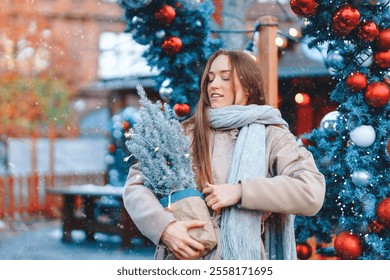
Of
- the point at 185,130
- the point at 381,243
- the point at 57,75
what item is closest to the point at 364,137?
the point at 381,243

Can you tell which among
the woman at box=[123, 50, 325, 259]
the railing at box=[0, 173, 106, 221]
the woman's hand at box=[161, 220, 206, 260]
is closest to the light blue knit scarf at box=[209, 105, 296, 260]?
the woman at box=[123, 50, 325, 259]

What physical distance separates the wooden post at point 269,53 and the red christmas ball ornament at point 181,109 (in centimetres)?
54

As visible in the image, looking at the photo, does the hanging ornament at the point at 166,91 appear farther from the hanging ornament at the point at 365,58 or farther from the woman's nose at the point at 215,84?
the woman's nose at the point at 215,84

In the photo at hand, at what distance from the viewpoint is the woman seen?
6.23 feet

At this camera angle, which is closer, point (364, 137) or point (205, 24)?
point (364, 137)

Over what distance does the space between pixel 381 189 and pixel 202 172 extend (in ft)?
3.86

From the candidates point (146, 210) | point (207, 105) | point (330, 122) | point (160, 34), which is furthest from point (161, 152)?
point (160, 34)

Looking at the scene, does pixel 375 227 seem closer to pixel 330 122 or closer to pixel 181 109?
pixel 330 122

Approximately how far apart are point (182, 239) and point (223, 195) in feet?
0.68

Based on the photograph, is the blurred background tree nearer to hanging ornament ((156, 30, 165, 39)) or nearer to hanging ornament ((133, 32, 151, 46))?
hanging ornament ((133, 32, 151, 46))

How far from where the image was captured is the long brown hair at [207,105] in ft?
6.64

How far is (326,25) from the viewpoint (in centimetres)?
286

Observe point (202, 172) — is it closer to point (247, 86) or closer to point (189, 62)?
point (247, 86)
